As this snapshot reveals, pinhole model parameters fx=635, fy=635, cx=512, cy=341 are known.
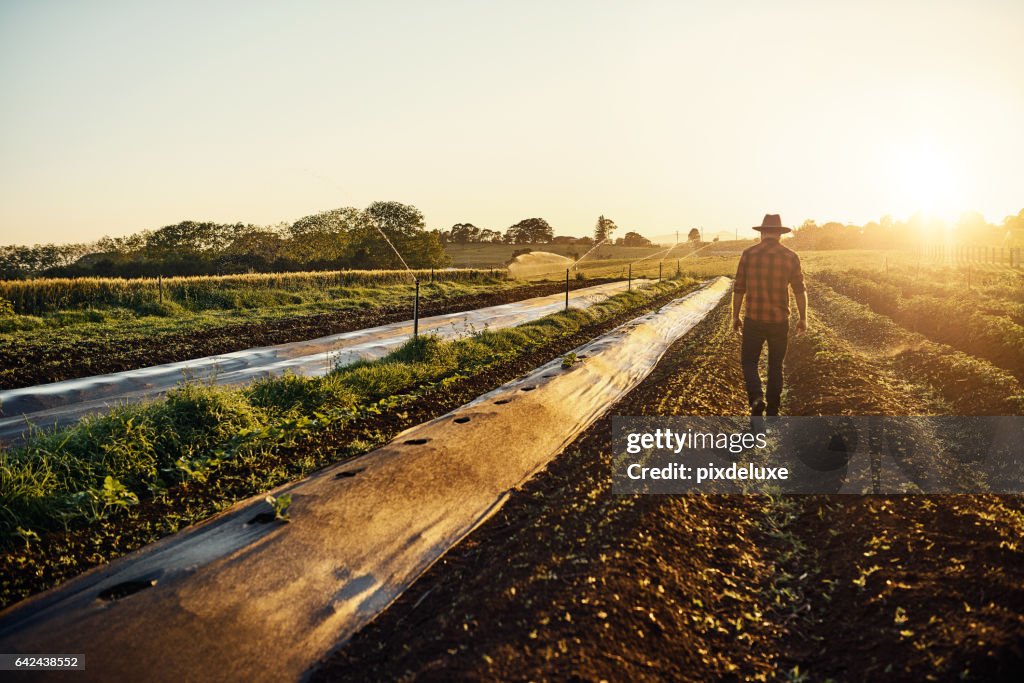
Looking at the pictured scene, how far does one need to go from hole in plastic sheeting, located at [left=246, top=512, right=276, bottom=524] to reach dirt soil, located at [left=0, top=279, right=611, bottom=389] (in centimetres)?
790

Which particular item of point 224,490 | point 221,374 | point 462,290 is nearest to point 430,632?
point 224,490

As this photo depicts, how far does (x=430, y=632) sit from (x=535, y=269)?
3192 centimetres

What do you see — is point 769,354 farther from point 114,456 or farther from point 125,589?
point 114,456

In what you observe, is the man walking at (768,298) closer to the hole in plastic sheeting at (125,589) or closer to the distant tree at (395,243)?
the hole in plastic sheeting at (125,589)

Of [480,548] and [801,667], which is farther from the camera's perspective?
[480,548]

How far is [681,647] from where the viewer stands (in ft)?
11.3

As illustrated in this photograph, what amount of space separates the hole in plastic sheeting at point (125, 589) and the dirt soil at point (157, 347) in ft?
27.1

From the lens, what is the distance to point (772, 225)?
6992 mm

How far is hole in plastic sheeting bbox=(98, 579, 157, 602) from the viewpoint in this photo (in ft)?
12.1

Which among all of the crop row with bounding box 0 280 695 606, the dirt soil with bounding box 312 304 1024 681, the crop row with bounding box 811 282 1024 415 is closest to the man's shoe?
the dirt soil with bounding box 312 304 1024 681

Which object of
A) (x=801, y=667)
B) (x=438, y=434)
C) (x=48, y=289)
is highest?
(x=48, y=289)

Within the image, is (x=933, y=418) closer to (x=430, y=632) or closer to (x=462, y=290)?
(x=430, y=632)

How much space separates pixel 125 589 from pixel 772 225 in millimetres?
6676

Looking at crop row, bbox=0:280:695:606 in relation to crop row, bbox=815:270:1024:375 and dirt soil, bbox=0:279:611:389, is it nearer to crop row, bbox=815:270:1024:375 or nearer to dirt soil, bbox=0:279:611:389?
dirt soil, bbox=0:279:611:389
